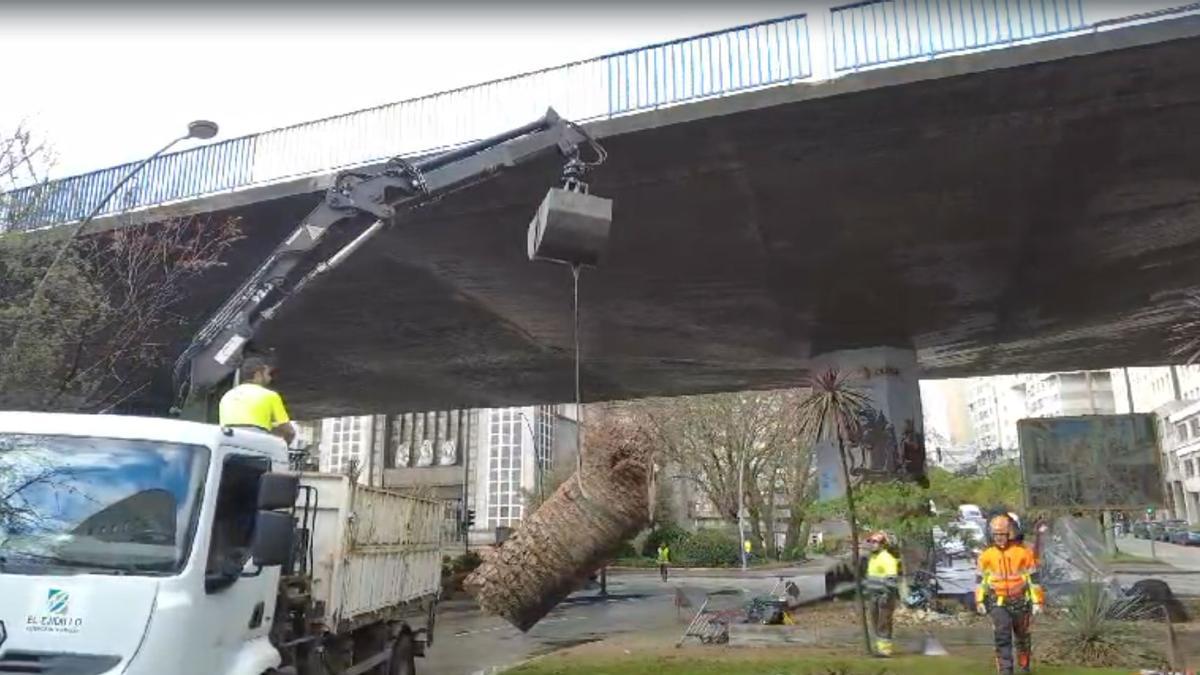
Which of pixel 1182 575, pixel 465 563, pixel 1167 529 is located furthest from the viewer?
pixel 1167 529

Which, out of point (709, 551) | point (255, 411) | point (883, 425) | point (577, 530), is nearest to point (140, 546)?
point (255, 411)

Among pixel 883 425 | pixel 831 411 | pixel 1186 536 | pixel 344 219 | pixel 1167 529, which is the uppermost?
pixel 344 219

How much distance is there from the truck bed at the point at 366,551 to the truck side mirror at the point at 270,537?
1.70 metres

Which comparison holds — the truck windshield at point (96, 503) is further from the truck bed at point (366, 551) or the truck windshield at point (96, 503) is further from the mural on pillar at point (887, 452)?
the mural on pillar at point (887, 452)

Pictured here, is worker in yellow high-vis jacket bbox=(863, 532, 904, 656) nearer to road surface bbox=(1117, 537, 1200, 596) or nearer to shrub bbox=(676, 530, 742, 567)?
road surface bbox=(1117, 537, 1200, 596)

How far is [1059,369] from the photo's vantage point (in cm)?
2828

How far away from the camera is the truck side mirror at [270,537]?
17.4ft

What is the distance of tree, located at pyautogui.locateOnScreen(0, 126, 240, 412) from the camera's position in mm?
12078

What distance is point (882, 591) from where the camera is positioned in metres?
12.3

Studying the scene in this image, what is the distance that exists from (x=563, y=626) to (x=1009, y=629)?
12.7 metres

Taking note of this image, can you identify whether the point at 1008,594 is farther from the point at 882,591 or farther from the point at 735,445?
the point at 735,445

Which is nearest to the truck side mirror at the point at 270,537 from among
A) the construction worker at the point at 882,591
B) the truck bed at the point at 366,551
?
the truck bed at the point at 366,551

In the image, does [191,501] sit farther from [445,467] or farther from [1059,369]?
[445,467]

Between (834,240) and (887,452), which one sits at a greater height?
(834,240)
